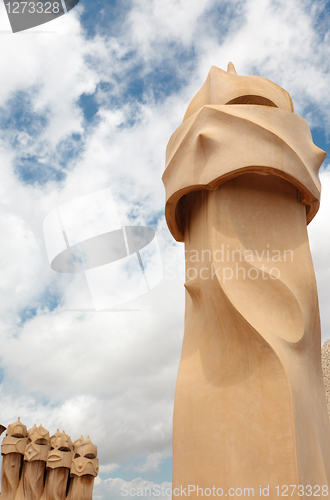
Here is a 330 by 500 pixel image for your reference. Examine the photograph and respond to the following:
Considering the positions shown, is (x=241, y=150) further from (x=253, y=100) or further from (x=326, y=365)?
(x=326, y=365)

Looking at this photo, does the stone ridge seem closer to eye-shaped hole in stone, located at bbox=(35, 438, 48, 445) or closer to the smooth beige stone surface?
the smooth beige stone surface

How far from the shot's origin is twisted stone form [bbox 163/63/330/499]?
5.61m

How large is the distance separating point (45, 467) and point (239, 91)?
937 cm

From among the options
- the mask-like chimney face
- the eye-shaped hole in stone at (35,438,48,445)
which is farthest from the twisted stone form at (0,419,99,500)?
the mask-like chimney face

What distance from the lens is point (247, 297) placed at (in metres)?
6.41

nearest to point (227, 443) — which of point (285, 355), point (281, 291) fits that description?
point (285, 355)

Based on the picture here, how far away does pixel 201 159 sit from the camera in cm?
701

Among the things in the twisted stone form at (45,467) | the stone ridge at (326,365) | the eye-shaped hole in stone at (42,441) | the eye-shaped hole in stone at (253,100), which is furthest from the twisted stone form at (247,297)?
the stone ridge at (326,365)

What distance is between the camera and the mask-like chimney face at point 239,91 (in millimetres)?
7664

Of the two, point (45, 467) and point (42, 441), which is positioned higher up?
point (42, 441)

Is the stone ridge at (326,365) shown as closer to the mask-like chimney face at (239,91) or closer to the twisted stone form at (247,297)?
the twisted stone form at (247,297)

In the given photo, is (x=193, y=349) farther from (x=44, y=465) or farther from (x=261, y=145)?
A: (x=44, y=465)

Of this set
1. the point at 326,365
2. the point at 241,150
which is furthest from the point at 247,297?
the point at 326,365

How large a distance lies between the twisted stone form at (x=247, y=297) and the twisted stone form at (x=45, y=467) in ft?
16.4
